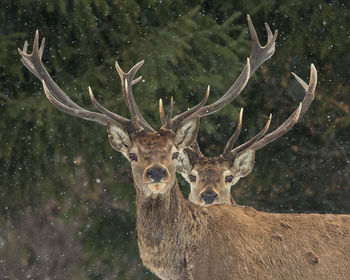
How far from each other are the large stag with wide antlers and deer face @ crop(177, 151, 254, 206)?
1556 millimetres

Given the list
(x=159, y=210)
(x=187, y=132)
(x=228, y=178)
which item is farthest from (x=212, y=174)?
(x=159, y=210)

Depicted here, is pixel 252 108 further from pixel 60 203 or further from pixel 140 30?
pixel 60 203

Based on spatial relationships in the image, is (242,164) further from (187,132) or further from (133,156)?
(133,156)

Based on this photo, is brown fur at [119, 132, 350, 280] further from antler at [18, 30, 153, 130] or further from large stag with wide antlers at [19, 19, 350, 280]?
antler at [18, 30, 153, 130]

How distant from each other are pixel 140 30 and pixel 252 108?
2.15 m

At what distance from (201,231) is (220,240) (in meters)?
0.15

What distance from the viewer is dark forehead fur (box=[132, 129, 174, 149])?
6473mm

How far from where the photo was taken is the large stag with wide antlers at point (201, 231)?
6.43m

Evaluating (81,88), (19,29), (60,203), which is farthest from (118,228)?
(19,29)

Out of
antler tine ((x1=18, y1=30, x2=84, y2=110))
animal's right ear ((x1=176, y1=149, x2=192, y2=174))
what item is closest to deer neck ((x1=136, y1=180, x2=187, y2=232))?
antler tine ((x1=18, y1=30, x2=84, y2=110))

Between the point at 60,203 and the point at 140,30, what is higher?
the point at 140,30

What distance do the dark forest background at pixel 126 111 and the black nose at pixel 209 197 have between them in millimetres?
2047

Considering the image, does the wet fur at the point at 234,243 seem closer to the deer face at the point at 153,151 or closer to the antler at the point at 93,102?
the deer face at the point at 153,151

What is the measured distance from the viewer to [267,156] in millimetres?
12414
